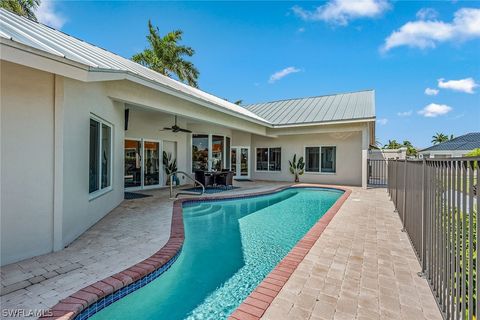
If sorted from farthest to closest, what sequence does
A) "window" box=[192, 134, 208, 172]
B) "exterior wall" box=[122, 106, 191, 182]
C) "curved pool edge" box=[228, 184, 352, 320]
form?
"window" box=[192, 134, 208, 172], "exterior wall" box=[122, 106, 191, 182], "curved pool edge" box=[228, 184, 352, 320]

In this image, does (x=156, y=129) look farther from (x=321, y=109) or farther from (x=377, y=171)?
(x=377, y=171)

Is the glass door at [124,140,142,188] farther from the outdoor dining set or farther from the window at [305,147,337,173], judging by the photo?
the window at [305,147,337,173]

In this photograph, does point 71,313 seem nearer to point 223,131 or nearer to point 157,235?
point 157,235

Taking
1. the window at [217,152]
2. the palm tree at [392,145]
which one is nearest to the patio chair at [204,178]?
the window at [217,152]

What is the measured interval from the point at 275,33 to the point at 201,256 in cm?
1344

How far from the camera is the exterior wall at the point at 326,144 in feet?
51.2

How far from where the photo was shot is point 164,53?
22.2 meters

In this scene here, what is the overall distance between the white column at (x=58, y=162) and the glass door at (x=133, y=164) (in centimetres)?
769

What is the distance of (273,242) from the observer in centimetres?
585

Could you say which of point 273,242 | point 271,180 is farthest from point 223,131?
point 273,242

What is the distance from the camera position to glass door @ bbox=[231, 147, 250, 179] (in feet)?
61.7

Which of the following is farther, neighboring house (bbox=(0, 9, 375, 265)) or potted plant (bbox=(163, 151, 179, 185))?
potted plant (bbox=(163, 151, 179, 185))

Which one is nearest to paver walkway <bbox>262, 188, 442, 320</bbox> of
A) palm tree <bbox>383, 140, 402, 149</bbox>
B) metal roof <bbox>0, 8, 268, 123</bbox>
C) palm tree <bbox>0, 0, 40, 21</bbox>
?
metal roof <bbox>0, 8, 268, 123</bbox>

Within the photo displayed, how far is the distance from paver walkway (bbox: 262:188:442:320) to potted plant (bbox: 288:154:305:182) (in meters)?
11.4
